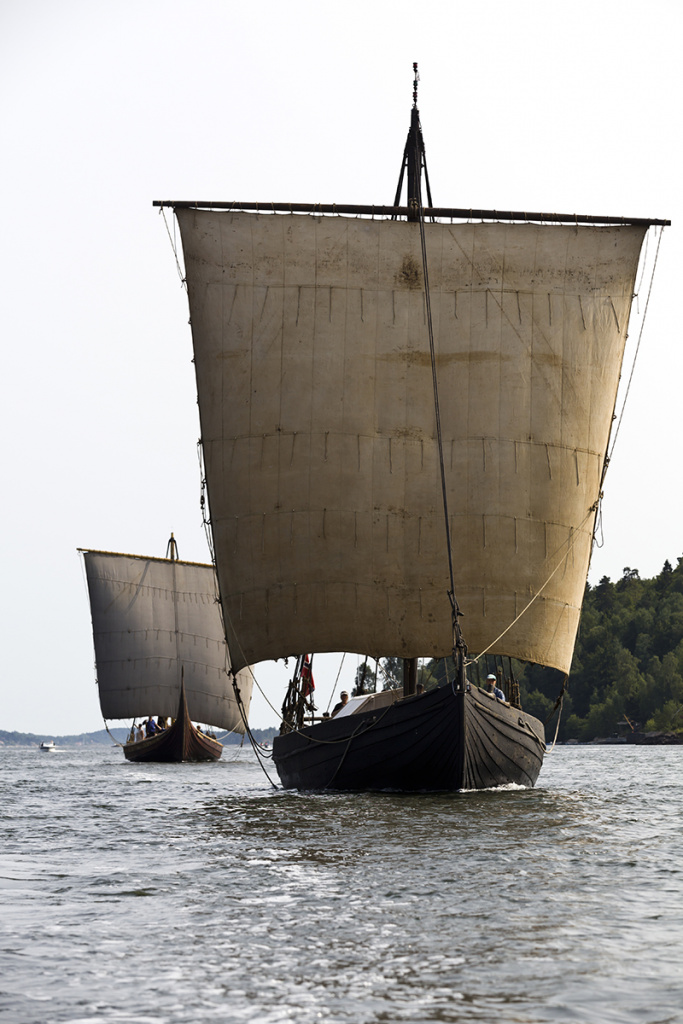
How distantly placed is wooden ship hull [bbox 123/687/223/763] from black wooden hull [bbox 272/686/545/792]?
35952 millimetres

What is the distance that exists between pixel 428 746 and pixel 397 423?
283 inches

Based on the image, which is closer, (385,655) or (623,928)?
(623,928)

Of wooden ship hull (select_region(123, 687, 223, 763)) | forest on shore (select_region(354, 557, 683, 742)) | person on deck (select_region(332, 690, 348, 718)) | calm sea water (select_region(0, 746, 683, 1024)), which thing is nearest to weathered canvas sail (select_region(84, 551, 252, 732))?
wooden ship hull (select_region(123, 687, 223, 763))

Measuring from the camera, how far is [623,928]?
923cm

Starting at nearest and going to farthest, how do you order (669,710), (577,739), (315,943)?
1. (315,943)
2. (669,710)
3. (577,739)

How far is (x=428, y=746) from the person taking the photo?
22188 mm

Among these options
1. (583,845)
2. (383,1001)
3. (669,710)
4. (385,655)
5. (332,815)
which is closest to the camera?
(383,1001)

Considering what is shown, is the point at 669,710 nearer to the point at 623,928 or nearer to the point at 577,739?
the point at 577,739

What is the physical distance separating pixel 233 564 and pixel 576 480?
7672 mm

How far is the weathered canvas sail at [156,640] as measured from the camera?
58.6 metres

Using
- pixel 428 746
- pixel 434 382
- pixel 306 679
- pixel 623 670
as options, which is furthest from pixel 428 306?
pixel 623 670

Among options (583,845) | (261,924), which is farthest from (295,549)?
(261,924)

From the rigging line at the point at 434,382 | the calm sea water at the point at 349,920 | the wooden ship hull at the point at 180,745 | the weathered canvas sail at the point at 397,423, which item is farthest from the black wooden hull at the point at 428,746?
the wooden ship hull at the point at 180,745

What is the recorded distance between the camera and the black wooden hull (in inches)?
862
